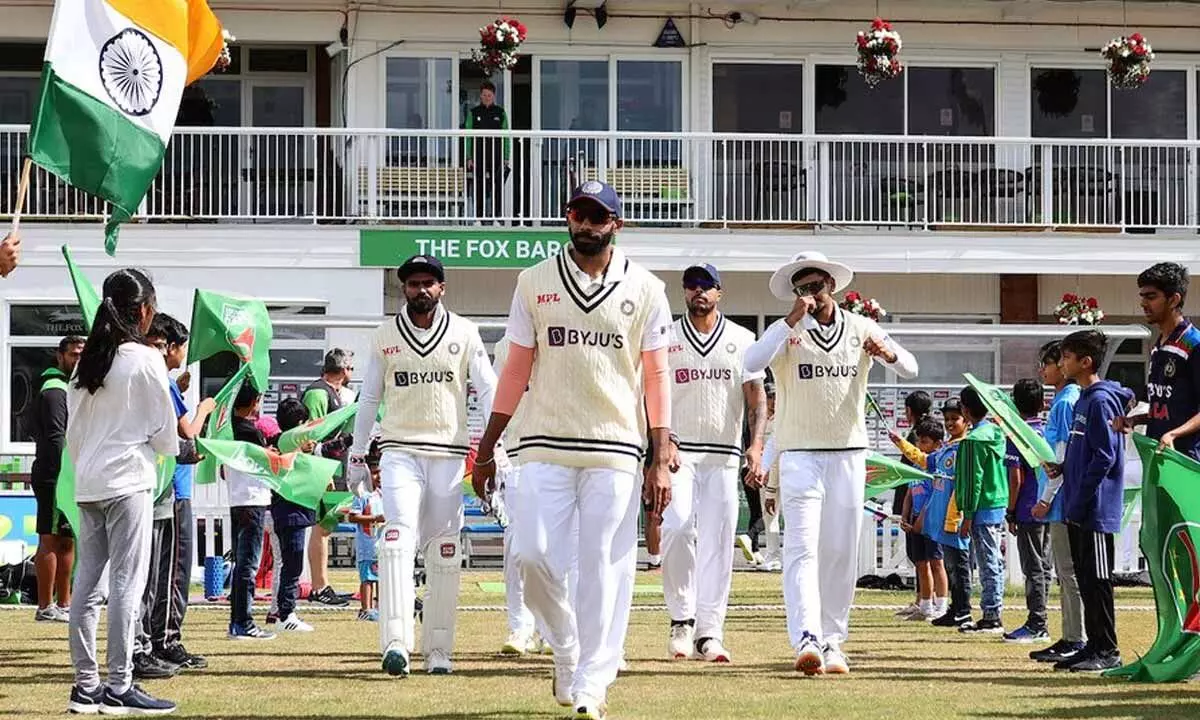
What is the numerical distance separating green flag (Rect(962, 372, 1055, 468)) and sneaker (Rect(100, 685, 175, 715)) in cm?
577

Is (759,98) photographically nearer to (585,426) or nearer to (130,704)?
(585,426)

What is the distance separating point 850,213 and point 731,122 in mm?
2341

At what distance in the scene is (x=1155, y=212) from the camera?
102 ft

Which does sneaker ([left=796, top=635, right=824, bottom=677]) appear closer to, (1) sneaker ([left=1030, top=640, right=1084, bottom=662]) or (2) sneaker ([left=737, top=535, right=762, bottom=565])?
(1) sneaker ([left=1030, top=640, right=1084, bottom=662])

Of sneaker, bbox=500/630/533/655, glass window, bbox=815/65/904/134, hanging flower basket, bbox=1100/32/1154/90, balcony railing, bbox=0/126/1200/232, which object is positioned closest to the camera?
sneaker, bbox=500/630/533/655

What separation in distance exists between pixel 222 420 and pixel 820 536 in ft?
16.1

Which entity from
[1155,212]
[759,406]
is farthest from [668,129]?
[759,406]

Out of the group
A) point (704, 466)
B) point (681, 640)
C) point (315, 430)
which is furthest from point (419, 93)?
point (681, 640)

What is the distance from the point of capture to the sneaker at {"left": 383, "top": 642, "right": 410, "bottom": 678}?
36.2ft

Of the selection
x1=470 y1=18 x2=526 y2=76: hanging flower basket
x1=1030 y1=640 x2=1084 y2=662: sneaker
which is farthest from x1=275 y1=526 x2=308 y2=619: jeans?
x1=470 y1=18 x2=526 y2=76: hanging flower basket

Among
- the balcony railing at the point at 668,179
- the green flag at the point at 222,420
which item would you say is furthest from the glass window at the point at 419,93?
the green flag at the point at 222,420

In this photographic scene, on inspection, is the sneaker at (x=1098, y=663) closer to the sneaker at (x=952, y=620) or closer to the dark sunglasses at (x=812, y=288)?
the dark sunglasses at (x=812, y=288)

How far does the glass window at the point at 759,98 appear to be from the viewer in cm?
3117

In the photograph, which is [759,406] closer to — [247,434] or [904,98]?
[247,434]
